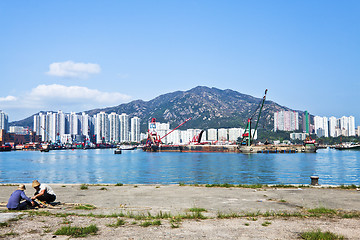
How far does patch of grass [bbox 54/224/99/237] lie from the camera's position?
9.52 m

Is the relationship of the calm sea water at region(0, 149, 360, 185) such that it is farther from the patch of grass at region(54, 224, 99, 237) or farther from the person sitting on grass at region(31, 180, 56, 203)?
the patch of grass at region(54, 224, 99, 237)

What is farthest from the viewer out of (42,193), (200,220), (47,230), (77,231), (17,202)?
(42,193)

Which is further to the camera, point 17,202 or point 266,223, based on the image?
point 17,202

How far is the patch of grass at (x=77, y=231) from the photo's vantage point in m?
9.52

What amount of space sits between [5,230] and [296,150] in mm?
204743

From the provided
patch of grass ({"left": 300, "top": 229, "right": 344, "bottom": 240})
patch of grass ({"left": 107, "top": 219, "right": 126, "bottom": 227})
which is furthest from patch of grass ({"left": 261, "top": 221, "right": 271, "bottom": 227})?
patch of grass ({"left": 107, "top": 219, "right": 126, "bottom": 227})

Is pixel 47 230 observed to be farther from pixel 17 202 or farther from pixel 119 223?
pixel 17 202

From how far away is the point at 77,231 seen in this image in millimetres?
9656

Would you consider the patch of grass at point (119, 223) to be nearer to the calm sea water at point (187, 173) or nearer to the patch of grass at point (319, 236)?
the patch of grass at point (319, 236)

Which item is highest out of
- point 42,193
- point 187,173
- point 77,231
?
point 42,193

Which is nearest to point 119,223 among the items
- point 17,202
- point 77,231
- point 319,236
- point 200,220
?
point 77,231

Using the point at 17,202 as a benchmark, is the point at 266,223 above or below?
below

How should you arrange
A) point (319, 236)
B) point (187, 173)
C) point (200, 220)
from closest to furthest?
1. point (319, 236)
2. point (200, 220)
3. point (187, 173)

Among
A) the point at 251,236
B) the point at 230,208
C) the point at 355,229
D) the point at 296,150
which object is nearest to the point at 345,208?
the point at 355,229
